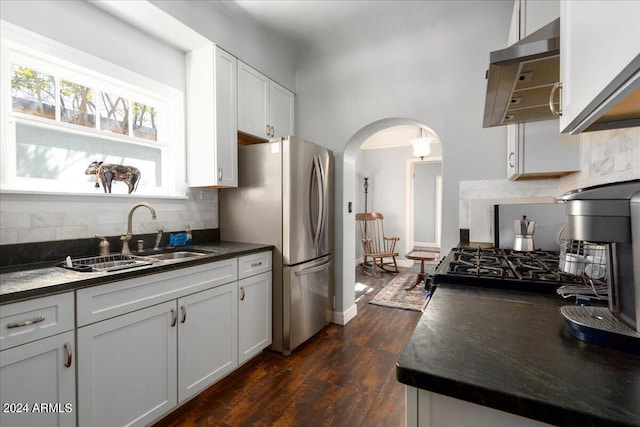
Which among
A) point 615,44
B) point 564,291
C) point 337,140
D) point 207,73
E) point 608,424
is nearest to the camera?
point 608,424

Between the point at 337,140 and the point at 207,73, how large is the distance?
56.4 inches

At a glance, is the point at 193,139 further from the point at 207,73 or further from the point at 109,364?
the point at 109,364

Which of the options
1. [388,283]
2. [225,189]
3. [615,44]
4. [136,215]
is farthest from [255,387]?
[388,283]

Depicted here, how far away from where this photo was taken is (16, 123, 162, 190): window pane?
70.0 inches

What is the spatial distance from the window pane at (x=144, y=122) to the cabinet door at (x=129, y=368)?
145 cm

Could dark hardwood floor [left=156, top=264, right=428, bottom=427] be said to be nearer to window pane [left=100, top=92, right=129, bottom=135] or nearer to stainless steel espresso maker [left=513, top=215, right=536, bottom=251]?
stainless steel espresso maker [left=513, top=215, right=536, bottom=251]

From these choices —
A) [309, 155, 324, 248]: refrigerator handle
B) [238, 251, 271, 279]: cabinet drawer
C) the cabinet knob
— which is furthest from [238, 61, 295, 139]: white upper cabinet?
the cabinet knob

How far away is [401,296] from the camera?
4.05m

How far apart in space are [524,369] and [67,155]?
2576mm

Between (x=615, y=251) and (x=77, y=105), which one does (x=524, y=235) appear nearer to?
(x=615, y=251)

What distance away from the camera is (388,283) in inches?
188

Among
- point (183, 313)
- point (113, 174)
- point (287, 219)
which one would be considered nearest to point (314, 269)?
point (287, 219)

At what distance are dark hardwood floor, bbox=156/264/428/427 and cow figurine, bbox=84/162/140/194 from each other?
61.2 inches

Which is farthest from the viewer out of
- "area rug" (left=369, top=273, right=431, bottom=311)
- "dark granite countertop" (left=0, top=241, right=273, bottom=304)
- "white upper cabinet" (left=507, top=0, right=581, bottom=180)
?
"area rug" (left=369, top=273, right=431, bottom=311)
